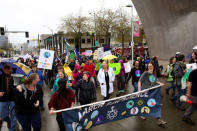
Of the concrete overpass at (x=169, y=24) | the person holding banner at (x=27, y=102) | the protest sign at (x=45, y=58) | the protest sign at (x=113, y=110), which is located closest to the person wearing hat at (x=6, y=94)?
the person holding banner at (x=27, y=102)

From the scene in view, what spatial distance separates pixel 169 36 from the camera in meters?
14.9

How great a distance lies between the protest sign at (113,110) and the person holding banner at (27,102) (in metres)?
0.68

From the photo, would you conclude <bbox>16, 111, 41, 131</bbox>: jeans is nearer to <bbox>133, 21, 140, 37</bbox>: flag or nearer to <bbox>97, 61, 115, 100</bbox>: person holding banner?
<bbox>97, 61, 115, 100</bbox>: person holding banner

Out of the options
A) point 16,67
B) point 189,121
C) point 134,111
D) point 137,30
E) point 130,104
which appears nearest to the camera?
point 130,104

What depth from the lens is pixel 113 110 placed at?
3654 millimetres

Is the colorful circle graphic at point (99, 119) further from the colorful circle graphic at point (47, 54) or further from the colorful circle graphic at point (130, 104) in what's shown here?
the colorful circle graphic at point (47, 54)

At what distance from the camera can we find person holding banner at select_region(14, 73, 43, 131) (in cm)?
300

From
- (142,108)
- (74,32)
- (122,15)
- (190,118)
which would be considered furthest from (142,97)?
(74,32)

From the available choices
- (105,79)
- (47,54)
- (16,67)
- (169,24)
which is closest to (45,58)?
(47,54)

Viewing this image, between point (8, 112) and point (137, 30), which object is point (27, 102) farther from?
point (137, 30)

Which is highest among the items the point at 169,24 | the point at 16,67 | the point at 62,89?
the point at 169,24

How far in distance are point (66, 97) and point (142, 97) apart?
193 centimetres

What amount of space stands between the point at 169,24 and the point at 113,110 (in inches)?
528

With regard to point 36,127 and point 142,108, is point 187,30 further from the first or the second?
point 36,127
